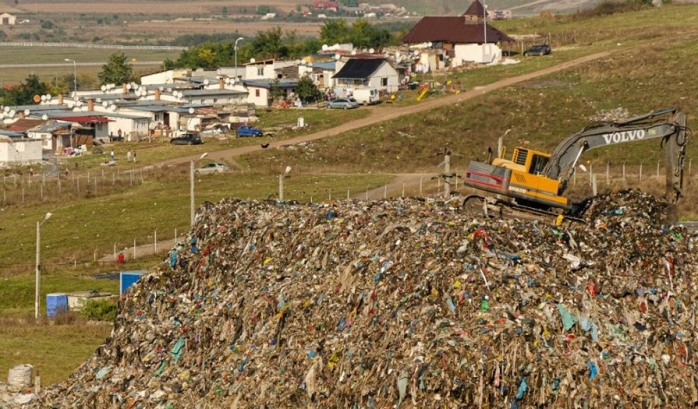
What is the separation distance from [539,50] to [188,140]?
33.2 m

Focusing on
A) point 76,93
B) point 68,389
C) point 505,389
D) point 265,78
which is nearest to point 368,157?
point 265,78

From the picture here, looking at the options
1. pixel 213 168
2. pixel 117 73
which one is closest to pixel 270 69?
pixel 117 73

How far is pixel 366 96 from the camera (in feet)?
323

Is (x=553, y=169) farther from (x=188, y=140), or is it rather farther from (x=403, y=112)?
(x=403, y=112)

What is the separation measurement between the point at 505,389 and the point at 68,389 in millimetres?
10700

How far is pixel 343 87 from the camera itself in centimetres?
10038

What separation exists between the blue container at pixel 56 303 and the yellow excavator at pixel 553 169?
17.4m

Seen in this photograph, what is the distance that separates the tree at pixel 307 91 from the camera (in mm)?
102025

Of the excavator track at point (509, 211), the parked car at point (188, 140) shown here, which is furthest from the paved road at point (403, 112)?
the excavator track at point (509, 211)

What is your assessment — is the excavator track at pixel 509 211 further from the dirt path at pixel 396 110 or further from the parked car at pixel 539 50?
the parked car at pixel 539 50

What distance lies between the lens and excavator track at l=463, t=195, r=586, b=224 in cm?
3319

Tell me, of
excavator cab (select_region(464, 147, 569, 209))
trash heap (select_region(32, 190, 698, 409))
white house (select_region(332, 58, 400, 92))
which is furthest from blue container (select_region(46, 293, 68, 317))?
white house (select_region(332, 58, 400, 92))

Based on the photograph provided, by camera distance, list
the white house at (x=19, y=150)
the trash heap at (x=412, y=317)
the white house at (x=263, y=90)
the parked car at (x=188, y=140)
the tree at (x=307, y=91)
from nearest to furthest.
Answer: the trash heap at (x=412, y=317)
the white house at (x=19, y=150)
the parked car at (x=188, y=140)
the tree at (x=307, y=91)
the white house at (x=263, y=90)

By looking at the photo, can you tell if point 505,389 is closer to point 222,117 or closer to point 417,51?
point 222,117
